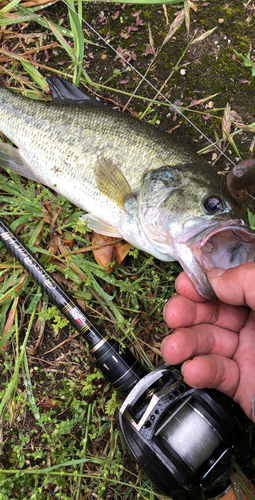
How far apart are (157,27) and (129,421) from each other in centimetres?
316

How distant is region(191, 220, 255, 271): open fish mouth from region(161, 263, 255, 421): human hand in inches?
3.1

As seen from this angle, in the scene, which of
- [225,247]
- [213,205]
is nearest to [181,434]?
[225,247]

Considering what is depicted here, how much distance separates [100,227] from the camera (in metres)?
2.55

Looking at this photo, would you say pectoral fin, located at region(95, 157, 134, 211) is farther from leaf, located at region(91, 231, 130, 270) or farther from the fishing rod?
the fishing rod

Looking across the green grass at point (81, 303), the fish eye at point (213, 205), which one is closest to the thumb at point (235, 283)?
the fish eye at point (213, 205)

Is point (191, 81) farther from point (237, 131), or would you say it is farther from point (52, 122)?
point (52, 122)

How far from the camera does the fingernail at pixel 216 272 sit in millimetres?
1998

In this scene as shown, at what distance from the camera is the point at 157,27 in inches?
116

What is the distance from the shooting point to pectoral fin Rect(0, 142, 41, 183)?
8.95 ft

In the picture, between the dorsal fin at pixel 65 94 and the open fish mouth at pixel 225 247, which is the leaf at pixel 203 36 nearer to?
the dorsal fin at pixel 65 94

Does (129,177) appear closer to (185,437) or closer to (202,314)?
(202,314)

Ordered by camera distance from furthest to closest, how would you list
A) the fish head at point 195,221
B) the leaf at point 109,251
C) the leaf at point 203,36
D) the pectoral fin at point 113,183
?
the leaf at point 203,36 → the leaf at point 109,251 → the pectoral fin at point 113,183 → the fish head at point 195,221

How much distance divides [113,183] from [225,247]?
0.89 m

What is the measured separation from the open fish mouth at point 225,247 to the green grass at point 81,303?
20.1 inches
